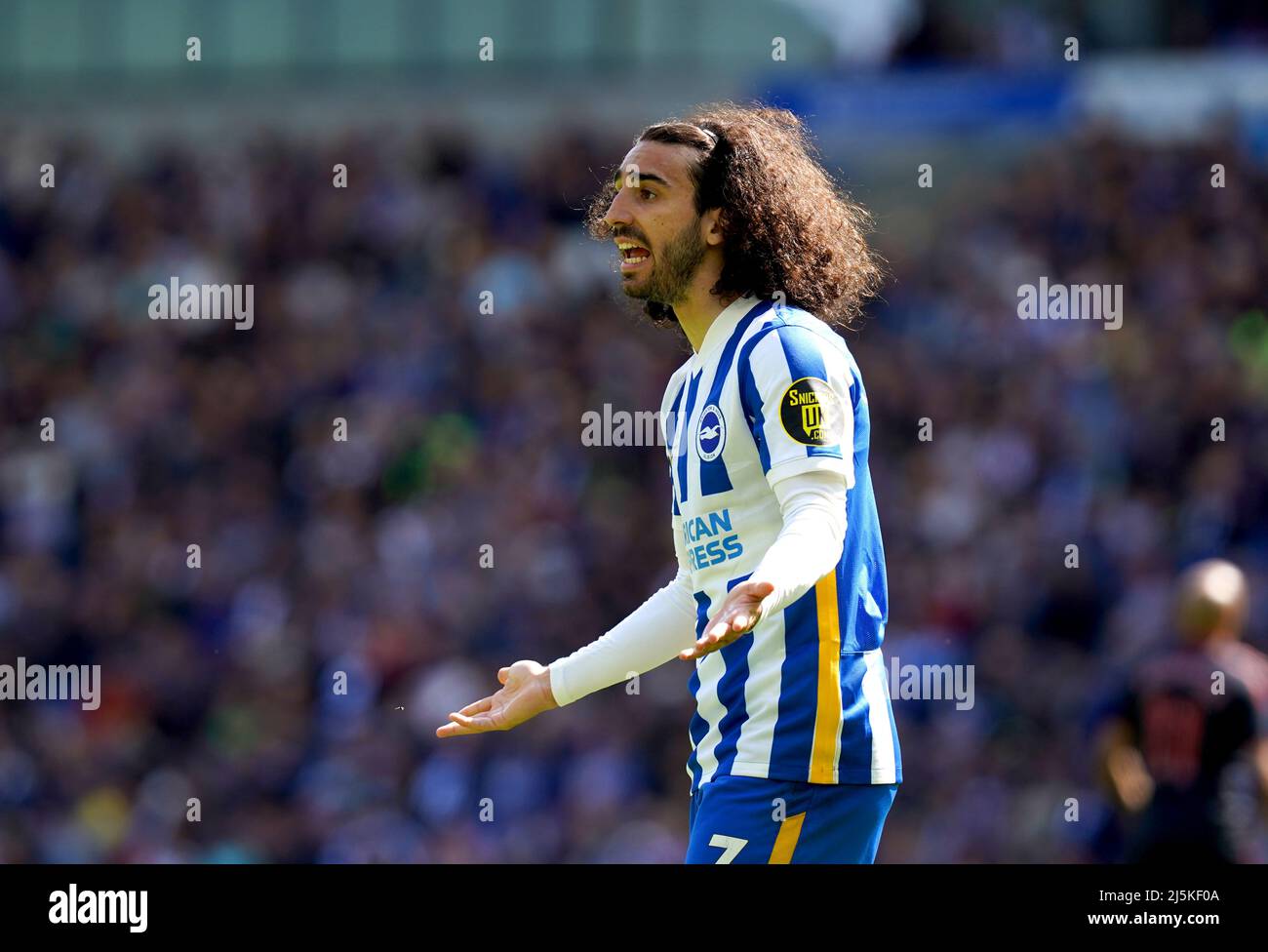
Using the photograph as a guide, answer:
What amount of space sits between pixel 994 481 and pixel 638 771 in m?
3.24

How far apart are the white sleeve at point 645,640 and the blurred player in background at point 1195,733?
312cm

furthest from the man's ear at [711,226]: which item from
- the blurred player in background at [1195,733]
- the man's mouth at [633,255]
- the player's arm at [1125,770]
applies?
the player's arm at [1125,770]

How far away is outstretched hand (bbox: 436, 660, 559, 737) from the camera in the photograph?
15.6 feet

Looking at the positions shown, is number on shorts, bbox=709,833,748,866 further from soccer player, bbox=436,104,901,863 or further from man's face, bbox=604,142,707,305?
man's face, bbox=604,142,707,305

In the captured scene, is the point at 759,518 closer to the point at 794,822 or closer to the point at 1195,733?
the point at 794,822

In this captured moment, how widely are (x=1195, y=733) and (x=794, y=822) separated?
3506 mm

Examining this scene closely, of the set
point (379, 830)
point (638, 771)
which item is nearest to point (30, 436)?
point (379, 830)

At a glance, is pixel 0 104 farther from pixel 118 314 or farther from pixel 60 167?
pixel 118 314

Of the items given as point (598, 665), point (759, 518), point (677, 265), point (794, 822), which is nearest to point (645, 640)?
point (598, 665)

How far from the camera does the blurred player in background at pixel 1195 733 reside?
7359 mm

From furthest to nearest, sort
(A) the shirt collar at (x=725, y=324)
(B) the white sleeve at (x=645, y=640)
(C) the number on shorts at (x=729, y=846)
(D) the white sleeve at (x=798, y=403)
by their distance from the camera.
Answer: (B) the white sleeve at (x=645, y=640)
(A) the shirt collar at (x=725, y=324)
(C) the number on shorts at (x=729, y=846)
(D) the white sleeve at (x=798, y=403)

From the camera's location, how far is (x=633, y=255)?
4.83 metres

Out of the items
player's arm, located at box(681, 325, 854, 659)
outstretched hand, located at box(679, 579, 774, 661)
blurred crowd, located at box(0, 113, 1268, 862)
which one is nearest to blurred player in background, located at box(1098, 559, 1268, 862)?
blurred crowd, located at box(0, 113, 1268, 862)

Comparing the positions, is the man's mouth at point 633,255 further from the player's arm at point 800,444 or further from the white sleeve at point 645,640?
the white sleeve at point 645,640
